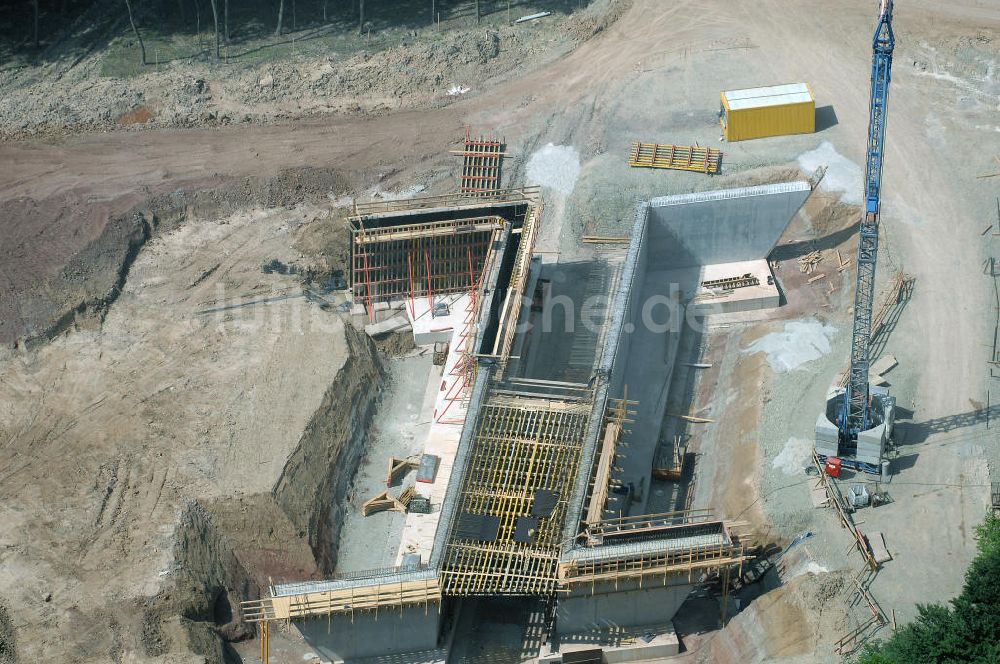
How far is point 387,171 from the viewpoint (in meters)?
57.4

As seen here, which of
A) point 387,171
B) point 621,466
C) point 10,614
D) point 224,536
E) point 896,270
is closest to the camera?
point 10,614

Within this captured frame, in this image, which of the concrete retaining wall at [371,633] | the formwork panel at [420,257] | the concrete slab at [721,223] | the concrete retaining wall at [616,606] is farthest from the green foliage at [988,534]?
the formwork panel at [420,257]

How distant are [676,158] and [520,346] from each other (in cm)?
1232

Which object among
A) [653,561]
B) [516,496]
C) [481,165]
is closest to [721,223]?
[481,165]

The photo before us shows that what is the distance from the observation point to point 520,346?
48219 mm

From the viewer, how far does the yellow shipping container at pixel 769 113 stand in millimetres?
54938

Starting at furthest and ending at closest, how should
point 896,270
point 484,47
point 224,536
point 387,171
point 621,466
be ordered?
point 484,47 < point 387,171 < point 896,270 < point 621,466 < point 224,536

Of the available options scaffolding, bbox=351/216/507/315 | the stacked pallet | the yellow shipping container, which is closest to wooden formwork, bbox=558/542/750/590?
scaffolding, bbox=351/216/507/315

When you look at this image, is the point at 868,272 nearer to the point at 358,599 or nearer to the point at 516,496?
the point at 516,496

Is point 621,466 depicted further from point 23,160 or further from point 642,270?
point 23,160

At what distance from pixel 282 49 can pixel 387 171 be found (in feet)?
36.0

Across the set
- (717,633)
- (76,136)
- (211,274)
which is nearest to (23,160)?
(76,136)

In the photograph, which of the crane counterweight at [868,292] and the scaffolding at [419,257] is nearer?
the crane counterweight at [868,292]

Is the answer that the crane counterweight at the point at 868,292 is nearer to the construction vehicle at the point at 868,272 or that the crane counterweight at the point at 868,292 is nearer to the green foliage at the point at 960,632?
the construction vehicle at the point at 868,272
